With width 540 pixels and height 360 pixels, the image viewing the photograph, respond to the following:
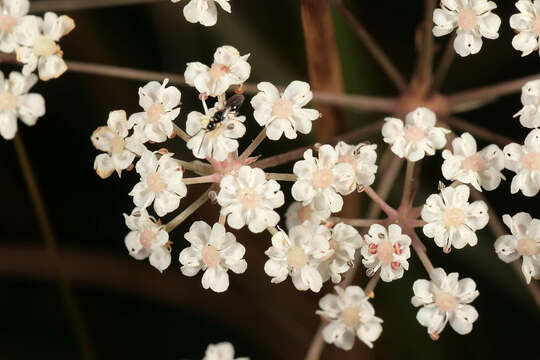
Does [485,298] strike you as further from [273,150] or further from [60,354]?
[60,354]

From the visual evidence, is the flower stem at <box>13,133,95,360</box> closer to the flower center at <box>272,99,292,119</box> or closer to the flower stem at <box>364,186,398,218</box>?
the flower center at <box>272,99,292,119</box>

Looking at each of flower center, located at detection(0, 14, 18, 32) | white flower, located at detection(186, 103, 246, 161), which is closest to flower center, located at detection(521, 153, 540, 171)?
white flower, located at detection(186, 103, 246, 161)

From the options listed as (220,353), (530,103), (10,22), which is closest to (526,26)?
(530,103)

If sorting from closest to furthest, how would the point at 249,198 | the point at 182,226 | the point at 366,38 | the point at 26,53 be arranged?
1. the point at 249,198
2. the point at 26,53
3. the point at 366,38
4. the point at 182,226

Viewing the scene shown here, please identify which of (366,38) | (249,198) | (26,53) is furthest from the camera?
(366,38)

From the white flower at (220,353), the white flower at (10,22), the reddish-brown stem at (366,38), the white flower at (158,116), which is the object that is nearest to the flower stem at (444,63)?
the reddish-brown stem at (366,38)

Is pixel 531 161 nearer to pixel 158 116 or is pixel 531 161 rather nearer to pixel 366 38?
pixel 366 38
